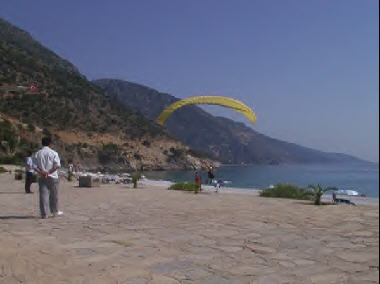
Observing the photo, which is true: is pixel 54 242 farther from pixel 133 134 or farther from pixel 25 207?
pixel 133 134

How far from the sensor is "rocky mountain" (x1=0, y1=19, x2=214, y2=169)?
257 feet

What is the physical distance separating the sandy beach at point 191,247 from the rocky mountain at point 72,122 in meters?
55.2

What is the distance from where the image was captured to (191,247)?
18.9ft

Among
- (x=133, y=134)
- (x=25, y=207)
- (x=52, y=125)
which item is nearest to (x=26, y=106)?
(x=52, y=125)

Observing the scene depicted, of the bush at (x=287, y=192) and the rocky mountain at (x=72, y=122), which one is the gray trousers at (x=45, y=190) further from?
the rocky mountain at (x=72, y=122)

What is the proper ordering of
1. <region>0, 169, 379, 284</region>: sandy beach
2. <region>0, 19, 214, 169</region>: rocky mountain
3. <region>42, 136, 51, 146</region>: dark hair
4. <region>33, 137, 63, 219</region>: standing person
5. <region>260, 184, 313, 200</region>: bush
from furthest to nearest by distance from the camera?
<region>0, 19, 214, 169</region>: rocky mountain → <region>260, 184, 313, 200</region>: bush → <region>42, 136, 51, 146</region>: dark hair → <region>33, 137, 63, 219</region>: standing person → <region>0, 169, 379, 284</region>: sandy beach

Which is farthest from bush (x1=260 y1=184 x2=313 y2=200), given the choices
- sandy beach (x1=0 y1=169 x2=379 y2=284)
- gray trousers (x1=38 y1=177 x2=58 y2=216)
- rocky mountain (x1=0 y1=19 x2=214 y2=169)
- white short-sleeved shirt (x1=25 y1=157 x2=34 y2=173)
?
rocky mountain (x1=0 y1=19 x2=214 y2=169)

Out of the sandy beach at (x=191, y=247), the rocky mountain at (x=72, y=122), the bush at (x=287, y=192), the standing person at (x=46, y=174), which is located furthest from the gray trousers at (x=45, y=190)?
the rocky mountain at (x=72, y=122)

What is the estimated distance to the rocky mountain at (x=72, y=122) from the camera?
257ft

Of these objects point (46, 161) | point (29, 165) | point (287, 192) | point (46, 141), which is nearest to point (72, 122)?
point (29, 165)

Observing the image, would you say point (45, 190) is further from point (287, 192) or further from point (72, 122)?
point (72, 122)

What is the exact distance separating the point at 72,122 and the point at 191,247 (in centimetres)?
9002

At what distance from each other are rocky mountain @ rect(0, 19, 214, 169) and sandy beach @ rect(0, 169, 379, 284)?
5515 centimetres

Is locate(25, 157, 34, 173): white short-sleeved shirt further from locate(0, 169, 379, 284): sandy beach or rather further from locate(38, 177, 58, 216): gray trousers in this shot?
locate(38, 177, 58, 216): gray trousers
